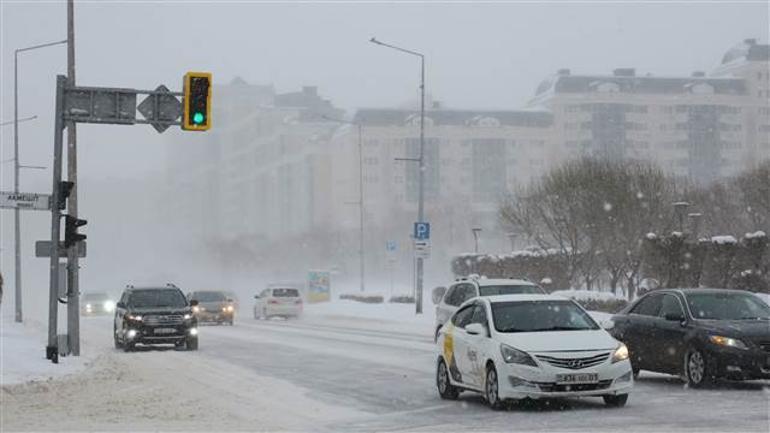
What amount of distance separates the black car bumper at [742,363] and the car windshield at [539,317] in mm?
2075

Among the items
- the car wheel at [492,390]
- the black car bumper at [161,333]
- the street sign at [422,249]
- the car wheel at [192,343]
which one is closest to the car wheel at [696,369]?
the car wheel at [492,390]

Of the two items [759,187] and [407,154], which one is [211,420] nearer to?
[759,187]

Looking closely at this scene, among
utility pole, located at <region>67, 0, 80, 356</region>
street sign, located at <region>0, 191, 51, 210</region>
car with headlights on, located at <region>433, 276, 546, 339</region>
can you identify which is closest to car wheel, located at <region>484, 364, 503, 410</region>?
car with headlights on, located at <region>433, 276, 546, 339</region>

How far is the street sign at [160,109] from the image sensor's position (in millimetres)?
23875

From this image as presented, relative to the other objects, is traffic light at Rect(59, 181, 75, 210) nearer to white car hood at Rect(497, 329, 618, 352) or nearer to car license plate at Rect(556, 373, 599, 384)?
white car hood at Rect(497, 329, 618, 352)

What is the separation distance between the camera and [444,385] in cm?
1598

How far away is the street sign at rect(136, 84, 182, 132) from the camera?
2388cm

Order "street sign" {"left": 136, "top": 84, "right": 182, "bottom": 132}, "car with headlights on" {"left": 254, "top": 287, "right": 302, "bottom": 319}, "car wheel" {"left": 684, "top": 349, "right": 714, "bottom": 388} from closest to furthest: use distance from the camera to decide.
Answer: "car wheel" {"left": 684, "top": 349, "right": 714, "bottom": 388}
"street sign" {"left": 136, "top": 84, "right": 182, "bottom": 132}
"car with headlights on" {"left": 254, "top": 287, "right": 302, "bottom": 319}

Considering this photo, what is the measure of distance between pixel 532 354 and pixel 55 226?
36.8 feet

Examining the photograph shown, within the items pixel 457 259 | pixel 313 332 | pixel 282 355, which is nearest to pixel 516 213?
pixel 457 259

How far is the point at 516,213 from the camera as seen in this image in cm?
5891

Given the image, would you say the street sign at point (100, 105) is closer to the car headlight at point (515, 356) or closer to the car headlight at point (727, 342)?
the car headlight at point (515, 356)

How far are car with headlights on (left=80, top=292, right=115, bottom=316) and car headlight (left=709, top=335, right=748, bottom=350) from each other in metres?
48.6

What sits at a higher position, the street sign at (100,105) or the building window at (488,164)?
the building window at (488,164)
